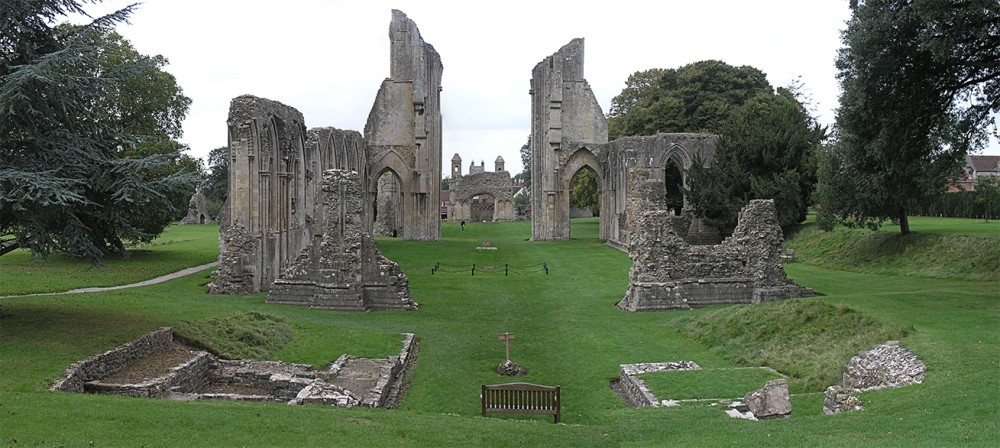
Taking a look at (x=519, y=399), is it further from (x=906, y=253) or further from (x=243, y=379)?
(x=906, y=253)

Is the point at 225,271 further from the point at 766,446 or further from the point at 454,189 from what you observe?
the point at 454,189

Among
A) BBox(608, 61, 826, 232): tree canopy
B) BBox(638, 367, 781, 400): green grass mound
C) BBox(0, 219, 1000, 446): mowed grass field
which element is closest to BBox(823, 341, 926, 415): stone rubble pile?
BBox(0, 219, 1000, 446): mowed grass field

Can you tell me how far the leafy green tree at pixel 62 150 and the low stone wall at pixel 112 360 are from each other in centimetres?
180

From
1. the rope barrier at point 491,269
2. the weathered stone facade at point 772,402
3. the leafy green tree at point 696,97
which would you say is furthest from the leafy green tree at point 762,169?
the weathered stone facade at point 772,402

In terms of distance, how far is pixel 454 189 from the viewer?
80562 mm

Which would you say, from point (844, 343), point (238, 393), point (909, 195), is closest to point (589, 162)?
point (909, 195)

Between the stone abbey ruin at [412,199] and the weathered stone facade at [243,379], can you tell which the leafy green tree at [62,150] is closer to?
the weathered stone facade at [243,379]

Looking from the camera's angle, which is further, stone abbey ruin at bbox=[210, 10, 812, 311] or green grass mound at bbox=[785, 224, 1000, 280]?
green grass mound at bbox=[785, 224, 1000, 280]

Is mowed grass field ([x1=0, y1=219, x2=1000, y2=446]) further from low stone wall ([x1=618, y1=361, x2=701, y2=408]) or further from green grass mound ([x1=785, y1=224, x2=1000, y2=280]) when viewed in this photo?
green grass mound ([x1=785, y1=224, x2=1000, y2=280])

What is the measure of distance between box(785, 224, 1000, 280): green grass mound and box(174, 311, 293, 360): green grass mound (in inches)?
870

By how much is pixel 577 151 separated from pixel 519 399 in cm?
4185

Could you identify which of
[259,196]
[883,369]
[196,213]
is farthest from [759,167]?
[196,213]

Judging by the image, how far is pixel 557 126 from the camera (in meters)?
51.0

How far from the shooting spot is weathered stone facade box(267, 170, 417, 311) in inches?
835
